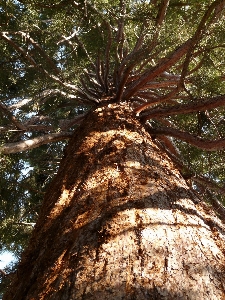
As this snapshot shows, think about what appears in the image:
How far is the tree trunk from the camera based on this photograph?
1.46 metres

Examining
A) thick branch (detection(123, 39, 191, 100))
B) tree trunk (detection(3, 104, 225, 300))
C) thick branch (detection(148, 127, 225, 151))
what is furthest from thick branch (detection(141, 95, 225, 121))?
tree trunk (detection(3, 104, 225, 300))

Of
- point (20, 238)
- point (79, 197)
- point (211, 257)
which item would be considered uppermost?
point (20, 238)

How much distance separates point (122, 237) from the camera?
175 centimetres

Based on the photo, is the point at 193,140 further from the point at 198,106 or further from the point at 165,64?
the point at 165,64

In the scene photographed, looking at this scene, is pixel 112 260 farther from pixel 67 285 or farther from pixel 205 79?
pixel 205 79

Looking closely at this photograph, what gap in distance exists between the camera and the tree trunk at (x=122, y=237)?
57.3 inches

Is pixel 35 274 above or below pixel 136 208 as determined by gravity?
below

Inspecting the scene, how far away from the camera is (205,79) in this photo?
4.49 m

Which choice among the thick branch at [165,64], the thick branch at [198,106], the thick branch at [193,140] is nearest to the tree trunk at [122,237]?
the thick branch at [193,140]

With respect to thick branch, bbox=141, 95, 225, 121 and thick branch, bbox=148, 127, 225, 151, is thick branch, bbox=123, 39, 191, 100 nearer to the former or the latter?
thick branch, bbox=141, 95, 225, 121

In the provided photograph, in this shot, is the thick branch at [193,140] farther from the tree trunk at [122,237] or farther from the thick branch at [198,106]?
the tree trunk at [122,237]

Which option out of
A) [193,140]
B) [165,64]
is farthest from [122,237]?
[165,64]

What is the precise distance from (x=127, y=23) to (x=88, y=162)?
442 centimetres

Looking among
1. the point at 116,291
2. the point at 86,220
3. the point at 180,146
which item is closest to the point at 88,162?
the point at 86,220
